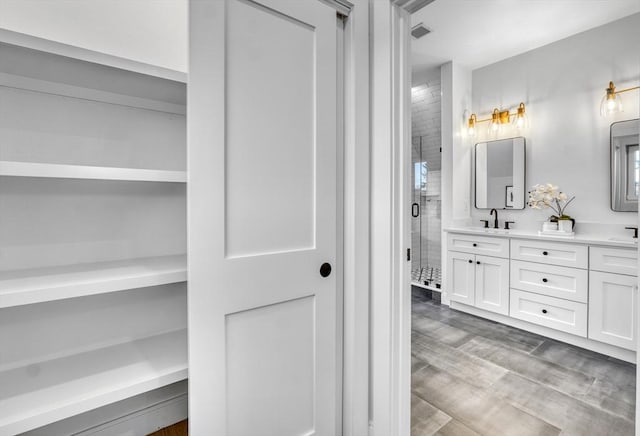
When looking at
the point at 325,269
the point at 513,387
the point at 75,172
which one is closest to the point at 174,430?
the point at 325,269

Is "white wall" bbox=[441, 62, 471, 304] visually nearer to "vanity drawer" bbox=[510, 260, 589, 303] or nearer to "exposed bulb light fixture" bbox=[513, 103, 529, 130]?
"exposed bulb light fixture" bbox=[513, 103, 529, 130]

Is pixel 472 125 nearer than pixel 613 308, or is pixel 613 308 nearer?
pixel 613 308

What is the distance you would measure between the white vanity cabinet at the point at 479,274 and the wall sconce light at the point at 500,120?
49.1 inches

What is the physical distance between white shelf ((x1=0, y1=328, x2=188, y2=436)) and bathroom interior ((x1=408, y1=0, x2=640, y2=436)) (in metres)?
1.37

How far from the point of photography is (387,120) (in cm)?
143

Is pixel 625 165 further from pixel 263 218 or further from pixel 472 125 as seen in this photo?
pixel 263 218

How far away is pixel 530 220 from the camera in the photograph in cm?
332

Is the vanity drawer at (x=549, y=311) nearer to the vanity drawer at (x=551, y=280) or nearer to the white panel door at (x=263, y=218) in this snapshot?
the vanity drawer at (x=551, y=280)

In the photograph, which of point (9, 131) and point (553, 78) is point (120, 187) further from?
point (553, 78)

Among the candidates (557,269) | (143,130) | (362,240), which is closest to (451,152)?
(557,269)

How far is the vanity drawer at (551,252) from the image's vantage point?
103 inches

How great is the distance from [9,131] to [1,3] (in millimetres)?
464

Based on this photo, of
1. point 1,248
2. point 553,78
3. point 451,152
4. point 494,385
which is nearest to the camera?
point 1,248

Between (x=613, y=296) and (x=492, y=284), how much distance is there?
3.01 ft
